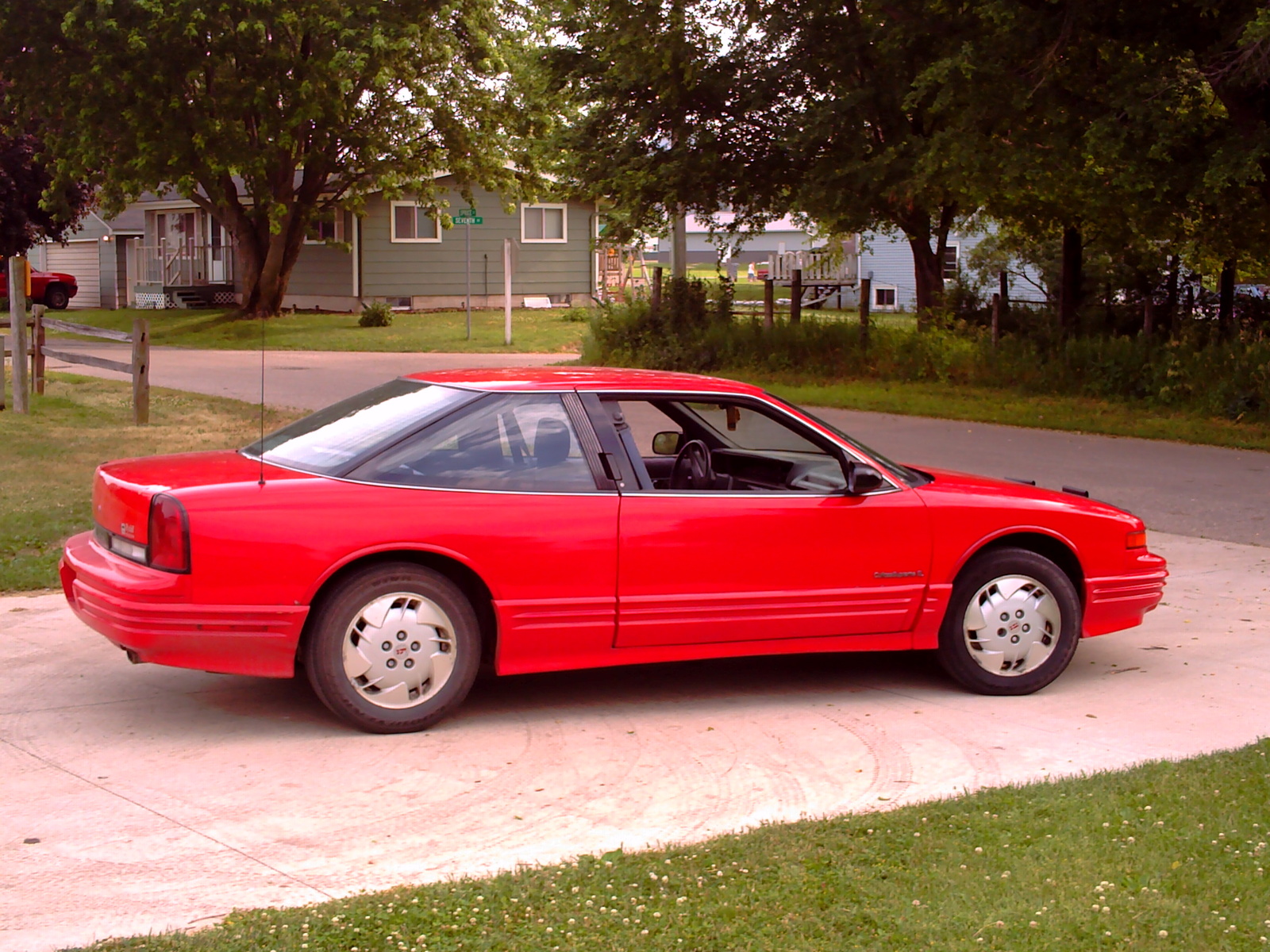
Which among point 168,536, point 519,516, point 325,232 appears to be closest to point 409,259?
point 325,232

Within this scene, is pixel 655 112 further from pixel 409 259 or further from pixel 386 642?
pixel 409 259

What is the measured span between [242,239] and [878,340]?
21867 millimetres

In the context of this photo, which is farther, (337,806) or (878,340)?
(878,340)

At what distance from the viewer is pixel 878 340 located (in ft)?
73.3

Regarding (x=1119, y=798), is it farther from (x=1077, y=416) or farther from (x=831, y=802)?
(x=1077, y=416)

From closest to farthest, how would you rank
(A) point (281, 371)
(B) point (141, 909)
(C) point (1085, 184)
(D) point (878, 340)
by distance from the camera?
(B) point (141, 909), (C) point (1085, 184), (D) point (878, 340), (A) point (281, 371)

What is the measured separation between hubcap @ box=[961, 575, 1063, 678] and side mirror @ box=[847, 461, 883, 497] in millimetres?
701

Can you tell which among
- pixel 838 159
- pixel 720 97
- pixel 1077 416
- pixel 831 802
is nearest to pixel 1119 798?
pixel 831 802

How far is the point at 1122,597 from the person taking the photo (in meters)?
6.81

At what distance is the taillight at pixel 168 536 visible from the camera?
550cm

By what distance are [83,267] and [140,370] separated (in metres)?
44.5

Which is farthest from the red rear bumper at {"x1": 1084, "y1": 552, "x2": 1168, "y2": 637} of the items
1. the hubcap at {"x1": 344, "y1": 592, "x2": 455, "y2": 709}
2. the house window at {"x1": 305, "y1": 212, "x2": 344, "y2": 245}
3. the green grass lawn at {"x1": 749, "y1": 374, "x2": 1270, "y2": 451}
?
the house window at {"x1": 305, "y1": 212, "x2": 344, "y2": 245}

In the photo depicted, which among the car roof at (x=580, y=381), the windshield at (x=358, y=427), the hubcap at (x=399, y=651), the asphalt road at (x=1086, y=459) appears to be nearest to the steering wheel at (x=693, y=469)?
the car roof at (x=580, y=381)

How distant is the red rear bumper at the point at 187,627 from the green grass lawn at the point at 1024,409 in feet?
40.1
